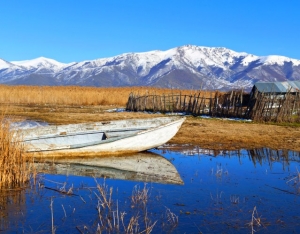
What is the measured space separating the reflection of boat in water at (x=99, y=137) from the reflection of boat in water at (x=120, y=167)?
198 mm

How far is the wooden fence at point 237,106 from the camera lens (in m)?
18.8

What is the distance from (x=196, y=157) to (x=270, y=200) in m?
3.87

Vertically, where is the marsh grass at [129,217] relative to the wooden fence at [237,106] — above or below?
below

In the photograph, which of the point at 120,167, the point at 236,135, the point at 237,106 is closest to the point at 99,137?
the point at 120,167

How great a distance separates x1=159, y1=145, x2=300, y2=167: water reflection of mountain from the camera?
10.8 m

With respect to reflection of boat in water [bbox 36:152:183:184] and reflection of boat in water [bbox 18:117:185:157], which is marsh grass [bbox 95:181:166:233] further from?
reflection of boat in water [bbox 18:117:185:157]

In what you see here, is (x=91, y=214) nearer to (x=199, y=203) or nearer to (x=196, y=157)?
(x=199, y=203)

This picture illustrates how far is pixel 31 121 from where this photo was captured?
57.6 ft

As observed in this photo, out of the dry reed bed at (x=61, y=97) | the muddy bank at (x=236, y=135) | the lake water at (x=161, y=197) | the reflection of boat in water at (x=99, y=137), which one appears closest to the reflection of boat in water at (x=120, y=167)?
the lake water at (x=161, y=197)

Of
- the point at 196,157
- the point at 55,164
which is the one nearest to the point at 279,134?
the point at 196,157

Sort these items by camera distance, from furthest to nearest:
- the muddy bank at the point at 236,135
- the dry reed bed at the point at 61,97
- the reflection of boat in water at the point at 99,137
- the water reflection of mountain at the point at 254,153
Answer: the dry reed bed at the point at 61,97 < the muddy bank at the point at 236,135 < the water reflection of mountain at the point at 254,153 < the reflection of boat in water at the point at 99,137

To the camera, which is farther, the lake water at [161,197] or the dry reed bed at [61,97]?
the dry reed bed at [61,97]

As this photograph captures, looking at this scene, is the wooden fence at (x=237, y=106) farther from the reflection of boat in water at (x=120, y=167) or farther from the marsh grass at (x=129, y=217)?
the marsh grass at (x=129, y=217)

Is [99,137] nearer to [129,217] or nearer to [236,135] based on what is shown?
[129,217]
